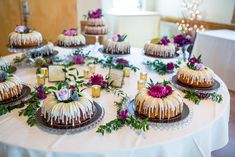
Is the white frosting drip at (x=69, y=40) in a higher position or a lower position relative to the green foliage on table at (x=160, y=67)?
higher

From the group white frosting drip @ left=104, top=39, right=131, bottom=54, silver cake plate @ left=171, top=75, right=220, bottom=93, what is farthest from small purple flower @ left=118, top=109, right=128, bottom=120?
white frosting drip @ left=104, top=39, right=131, bottom=54

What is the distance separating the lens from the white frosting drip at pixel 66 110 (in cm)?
114

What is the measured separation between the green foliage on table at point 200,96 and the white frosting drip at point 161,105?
276 millimetres

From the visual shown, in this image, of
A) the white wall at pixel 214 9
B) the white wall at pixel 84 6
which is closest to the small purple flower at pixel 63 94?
the white wall at pixel 84 6

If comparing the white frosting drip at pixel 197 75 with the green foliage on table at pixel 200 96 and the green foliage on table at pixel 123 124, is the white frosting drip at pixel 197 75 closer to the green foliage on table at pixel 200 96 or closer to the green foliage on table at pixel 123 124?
the green foliage on table at pixel 200 96

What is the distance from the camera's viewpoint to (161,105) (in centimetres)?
121

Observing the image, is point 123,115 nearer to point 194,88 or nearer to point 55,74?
point 194,88

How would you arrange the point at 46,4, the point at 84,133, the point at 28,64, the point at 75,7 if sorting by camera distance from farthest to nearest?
the point at 75,7, the point at 46,4, the point at 28,64, the point at 84,133

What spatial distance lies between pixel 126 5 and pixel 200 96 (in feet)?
13.2

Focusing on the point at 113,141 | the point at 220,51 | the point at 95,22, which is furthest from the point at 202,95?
the point at 220,51

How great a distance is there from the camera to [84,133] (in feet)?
3.77

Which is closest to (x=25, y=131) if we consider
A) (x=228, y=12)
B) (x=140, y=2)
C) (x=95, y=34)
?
(x=95, y=34)

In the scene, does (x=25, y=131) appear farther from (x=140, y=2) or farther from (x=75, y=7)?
(x=140, y=2)

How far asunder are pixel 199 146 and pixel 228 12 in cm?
336
